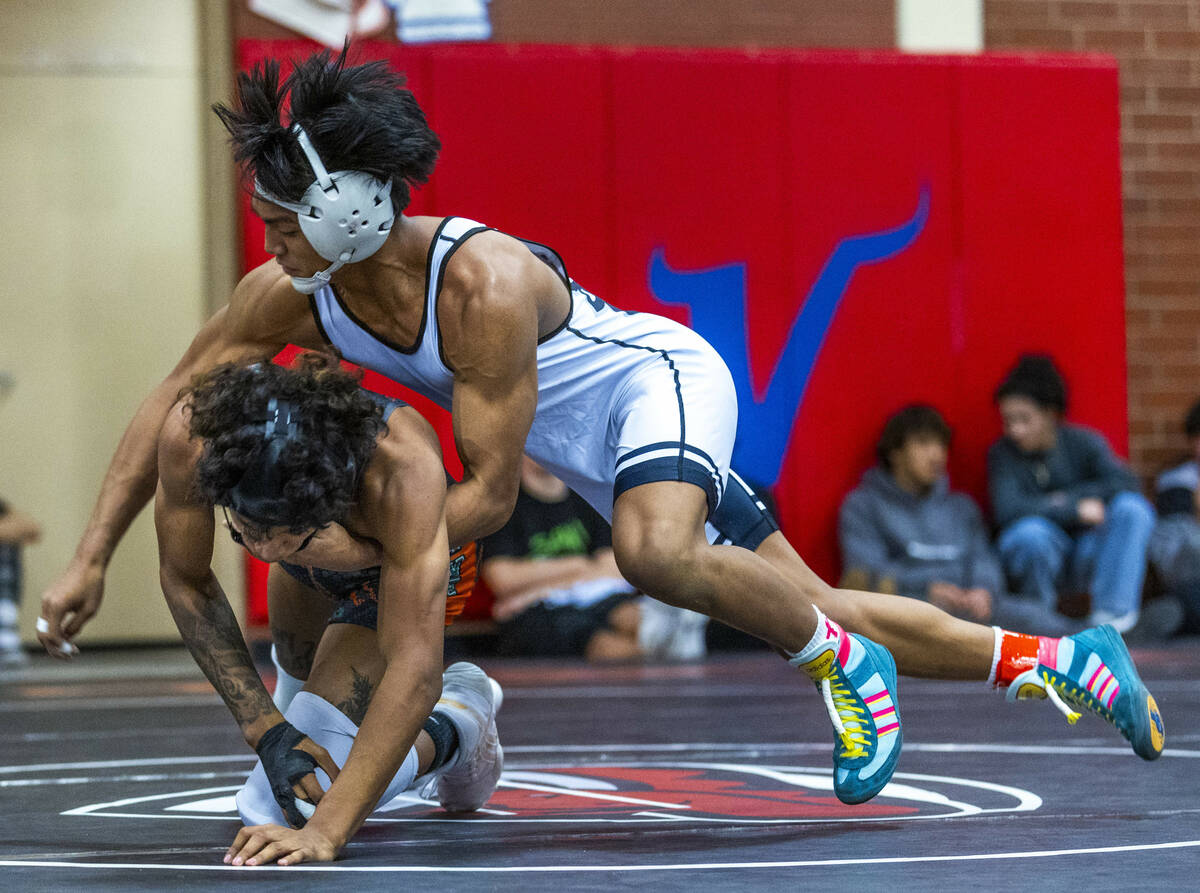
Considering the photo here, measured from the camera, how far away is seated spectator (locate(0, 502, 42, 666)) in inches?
250

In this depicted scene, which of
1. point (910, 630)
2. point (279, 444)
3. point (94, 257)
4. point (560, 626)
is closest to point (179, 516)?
point (279, 444)

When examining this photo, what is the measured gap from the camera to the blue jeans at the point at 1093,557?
629 centimetres

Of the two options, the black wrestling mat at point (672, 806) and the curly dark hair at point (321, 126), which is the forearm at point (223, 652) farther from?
the curly dark hair at point (321, 126)

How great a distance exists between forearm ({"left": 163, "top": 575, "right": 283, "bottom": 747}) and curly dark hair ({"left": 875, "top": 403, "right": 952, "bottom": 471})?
14.4 feet

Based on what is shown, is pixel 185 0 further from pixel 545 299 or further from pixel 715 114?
pixel 545 299

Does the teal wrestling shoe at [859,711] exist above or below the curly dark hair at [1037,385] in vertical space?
below

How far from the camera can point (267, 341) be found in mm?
2670

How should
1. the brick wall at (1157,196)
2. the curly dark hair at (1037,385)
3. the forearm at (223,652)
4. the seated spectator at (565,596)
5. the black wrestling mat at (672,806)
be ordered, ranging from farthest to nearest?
1. the brick wall at (1157,196)
2. the curly dark hair at (1037,385)
3. the seated spectator at (565,596)
4. the forearm at (223,652)
5. the black wrestling mat at (672,806)

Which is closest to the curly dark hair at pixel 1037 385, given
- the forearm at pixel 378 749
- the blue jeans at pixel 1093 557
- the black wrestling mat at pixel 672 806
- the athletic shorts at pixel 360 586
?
the blue jeans at pixel 1093 557

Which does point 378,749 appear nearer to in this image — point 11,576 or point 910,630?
point 910,630

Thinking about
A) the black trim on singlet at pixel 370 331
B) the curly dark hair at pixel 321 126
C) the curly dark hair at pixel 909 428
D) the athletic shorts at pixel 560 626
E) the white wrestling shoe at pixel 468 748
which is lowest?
the athletic shorts at pixel 560 626

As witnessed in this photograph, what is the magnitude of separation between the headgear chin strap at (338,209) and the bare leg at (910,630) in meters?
0.83

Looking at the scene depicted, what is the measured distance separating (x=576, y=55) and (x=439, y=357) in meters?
4.39

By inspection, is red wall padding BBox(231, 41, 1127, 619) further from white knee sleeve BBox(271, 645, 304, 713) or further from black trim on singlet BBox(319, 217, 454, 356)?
black trim on singlet BBox(319, 217, 454, 356)
